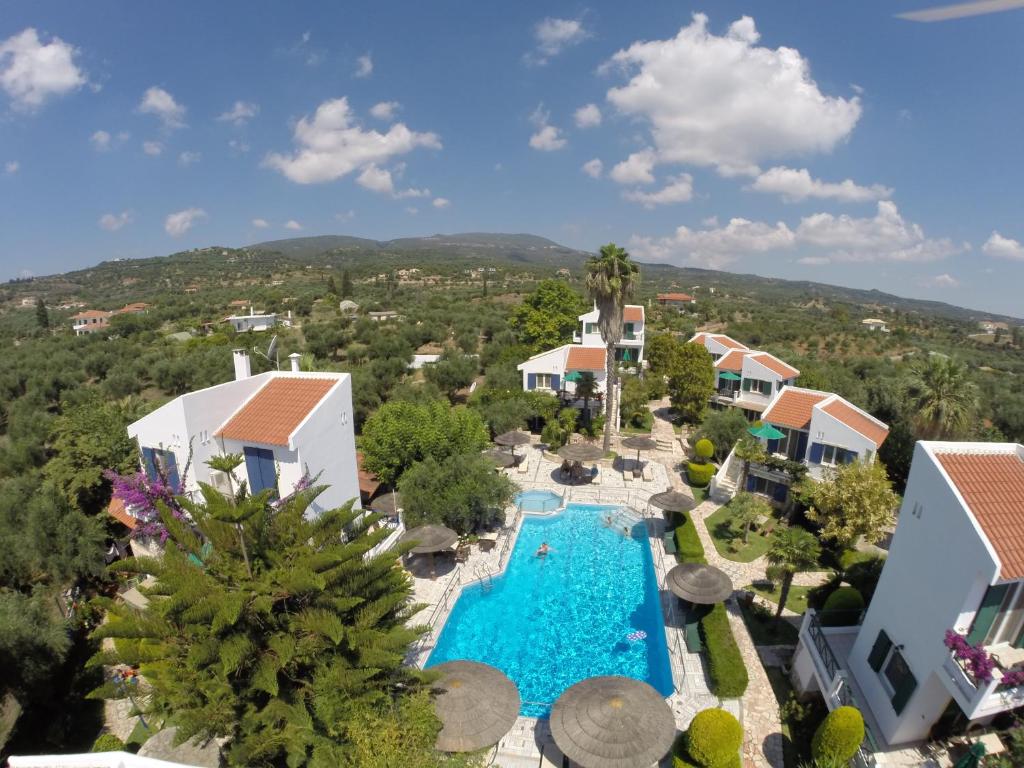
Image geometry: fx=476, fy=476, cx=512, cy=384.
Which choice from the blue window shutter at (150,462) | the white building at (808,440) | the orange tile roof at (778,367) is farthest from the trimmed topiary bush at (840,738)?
the orange tile roof at (778,367)

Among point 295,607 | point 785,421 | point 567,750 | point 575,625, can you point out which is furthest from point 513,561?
point 785,421

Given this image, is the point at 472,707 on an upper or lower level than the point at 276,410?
lower

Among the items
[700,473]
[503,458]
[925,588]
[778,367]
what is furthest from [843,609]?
[778,367]

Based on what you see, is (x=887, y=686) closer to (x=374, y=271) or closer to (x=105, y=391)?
(x=105, y=391)

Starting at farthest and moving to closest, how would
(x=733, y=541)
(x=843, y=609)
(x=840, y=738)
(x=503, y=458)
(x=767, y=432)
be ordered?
1. (x=503, y=458)
2. (x=767, y=432)
3. (x=733, y=541)
4. (x=843, y=609)
5. (x=840, y=738)

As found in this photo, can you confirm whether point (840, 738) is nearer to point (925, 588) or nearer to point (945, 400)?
point (925, 588)

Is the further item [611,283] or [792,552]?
[611,283]
